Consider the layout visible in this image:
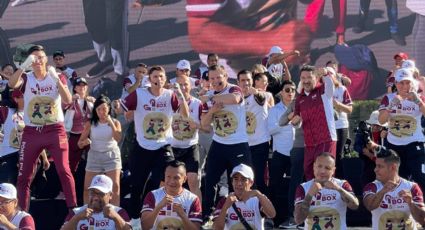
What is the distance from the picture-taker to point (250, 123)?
11930 millimetres

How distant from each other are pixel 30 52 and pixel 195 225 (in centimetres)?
291

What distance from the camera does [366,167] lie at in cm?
1180

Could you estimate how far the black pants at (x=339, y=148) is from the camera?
39.5 feet

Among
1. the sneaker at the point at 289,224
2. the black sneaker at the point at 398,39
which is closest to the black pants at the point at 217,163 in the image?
the sneaker at the point at 289,224

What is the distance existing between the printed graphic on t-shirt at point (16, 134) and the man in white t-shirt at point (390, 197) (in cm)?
416

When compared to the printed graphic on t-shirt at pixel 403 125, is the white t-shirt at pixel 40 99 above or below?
above

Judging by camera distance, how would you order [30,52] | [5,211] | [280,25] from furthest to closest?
[280,25] → [30,52] → [5,211]

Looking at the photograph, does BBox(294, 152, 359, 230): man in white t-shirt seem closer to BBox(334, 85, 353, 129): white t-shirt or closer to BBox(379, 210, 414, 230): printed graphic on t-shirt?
BBox(379, 210, 414, 230): printed graphic on t-shirt

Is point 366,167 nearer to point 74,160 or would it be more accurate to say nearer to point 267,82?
point 267,82

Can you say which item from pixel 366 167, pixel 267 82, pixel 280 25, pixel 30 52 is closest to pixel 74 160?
pixel 30 52

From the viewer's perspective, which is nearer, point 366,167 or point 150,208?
point 150,208

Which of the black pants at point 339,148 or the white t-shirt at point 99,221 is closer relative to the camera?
the white t-shirt at point 99,221

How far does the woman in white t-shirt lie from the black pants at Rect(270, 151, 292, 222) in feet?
5.85

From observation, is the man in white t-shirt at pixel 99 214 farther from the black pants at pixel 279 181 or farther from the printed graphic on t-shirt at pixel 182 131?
the black pants at pixel 279 181
